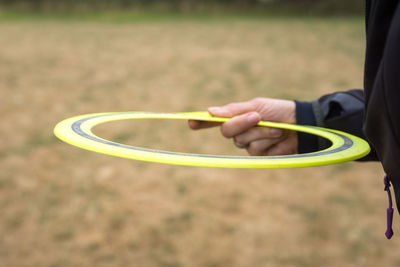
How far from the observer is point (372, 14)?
662mm

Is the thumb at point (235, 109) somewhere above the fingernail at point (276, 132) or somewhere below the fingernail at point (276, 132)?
above

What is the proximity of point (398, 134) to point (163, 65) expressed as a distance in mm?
6656

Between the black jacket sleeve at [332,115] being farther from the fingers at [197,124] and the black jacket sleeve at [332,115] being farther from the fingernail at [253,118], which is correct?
the fingers at [197,124]

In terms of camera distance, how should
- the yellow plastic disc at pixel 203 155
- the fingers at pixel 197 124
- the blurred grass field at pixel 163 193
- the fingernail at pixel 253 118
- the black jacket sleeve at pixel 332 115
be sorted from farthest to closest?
1. the blurred grass field at pixel 163 193
2. the fingers at pixel 197 124
3. the fingernail at pixel 253 118
4. the black jacket sleeve at pixel 332 115
5. the yellow plastic disc at pixel 203 155

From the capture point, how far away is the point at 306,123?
1392 millimetres

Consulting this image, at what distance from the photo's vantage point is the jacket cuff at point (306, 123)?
4.53 feet

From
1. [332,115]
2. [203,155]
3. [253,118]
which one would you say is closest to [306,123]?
[332,115]

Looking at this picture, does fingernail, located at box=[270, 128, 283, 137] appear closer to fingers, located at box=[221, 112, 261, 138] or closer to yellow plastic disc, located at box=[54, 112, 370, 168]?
fingers, located at box=[221, 112, 261, 138]

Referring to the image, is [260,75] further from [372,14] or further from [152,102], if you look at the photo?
[372,14]

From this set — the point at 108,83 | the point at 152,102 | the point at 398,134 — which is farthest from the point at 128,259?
the point at 108,83

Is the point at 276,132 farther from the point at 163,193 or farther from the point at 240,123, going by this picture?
the point at 163,193

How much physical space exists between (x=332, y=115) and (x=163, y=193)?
1938mm

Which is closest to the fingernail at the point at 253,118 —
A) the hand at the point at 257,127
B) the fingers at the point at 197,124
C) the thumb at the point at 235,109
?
the hand at the point at 257,127

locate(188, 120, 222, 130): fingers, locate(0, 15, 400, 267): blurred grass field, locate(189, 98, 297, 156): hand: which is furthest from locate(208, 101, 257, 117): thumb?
locate(0, 15, 400, 267): blurred grass field
